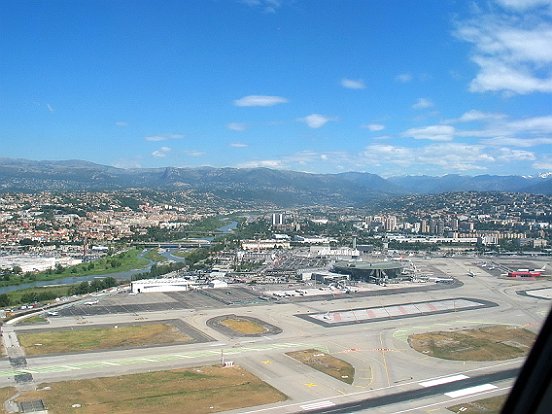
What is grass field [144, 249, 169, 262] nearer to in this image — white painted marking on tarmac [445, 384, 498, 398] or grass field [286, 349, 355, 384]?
grass field [286, 349, 355, 384]

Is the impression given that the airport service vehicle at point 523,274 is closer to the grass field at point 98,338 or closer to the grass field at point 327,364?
the grass field at point 327,364

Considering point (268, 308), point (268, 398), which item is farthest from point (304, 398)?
point (268, 308)

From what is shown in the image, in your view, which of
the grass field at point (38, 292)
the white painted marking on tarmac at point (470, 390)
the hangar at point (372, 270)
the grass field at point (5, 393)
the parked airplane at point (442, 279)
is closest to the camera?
the grass field at point (5, 393)

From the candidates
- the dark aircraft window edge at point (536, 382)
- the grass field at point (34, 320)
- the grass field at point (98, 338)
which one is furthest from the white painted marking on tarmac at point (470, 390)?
the grass field at point (34, 320)

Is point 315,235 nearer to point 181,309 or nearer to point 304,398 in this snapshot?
point 181,309

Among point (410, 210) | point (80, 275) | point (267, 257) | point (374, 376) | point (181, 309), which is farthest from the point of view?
point (410, 210)

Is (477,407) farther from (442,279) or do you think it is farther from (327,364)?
(442,279)

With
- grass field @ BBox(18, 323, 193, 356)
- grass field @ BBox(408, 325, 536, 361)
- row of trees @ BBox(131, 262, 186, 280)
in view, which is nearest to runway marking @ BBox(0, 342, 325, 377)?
grass field @ BBox(18, 323, 193, 356)
